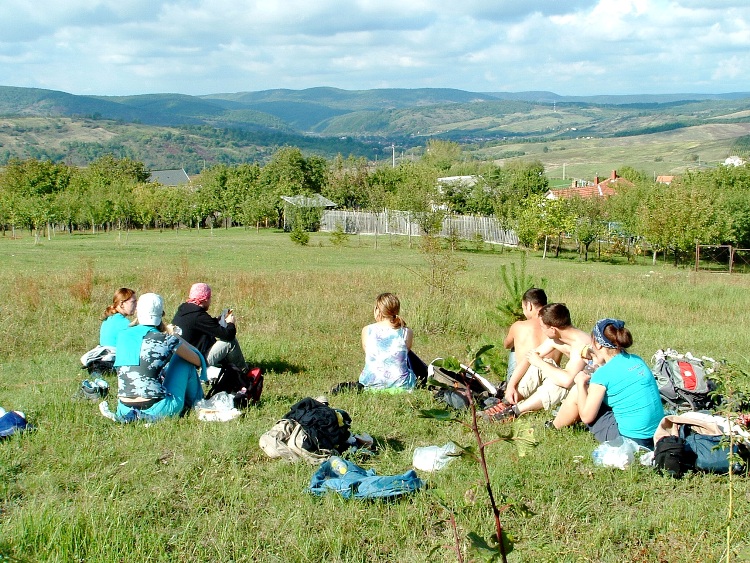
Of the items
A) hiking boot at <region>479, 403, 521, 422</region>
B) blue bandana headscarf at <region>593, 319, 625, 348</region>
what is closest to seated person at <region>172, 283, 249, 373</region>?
hiking boot at <region>479, 403, 521, 422</region>

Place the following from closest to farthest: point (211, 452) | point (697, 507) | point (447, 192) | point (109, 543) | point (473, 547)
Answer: point (473, 547)
point (109, 543)
point (697, 507)
point (211, 452)
point (447, 192)

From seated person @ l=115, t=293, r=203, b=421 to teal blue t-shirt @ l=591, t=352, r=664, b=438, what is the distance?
3.54 m

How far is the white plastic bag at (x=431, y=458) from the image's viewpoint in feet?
16.3

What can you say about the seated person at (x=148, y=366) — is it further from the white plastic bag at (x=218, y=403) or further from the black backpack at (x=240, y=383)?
the black backpack at (x=240, y=383)

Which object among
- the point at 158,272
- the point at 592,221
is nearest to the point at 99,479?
the point at 158,272

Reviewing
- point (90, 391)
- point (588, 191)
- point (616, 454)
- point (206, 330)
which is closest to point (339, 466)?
point (616, 454)

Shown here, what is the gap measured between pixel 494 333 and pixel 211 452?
686 cm

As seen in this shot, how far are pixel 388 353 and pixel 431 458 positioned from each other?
254cm

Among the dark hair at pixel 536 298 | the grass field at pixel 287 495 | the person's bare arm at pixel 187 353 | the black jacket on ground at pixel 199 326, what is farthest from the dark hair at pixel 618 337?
the black jacket on ground at pixel 199 326

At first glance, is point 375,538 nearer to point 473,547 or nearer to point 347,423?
point 347,423

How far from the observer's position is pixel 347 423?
554 centimetres

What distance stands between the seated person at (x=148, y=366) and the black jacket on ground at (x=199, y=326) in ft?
4.87

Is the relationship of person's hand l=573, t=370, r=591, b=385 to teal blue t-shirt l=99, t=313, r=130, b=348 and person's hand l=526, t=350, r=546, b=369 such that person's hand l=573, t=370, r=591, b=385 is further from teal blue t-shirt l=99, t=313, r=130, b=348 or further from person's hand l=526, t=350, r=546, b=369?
teal blue t-shirt l=99, t=313, r=130, b=348

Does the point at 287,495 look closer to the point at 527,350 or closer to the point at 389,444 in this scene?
the point at 389,444
